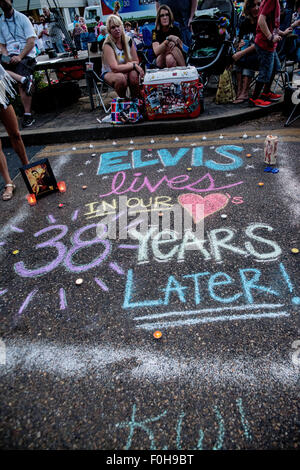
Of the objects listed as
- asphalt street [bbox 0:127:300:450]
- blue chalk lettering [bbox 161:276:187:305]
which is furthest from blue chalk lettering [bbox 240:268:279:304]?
blue chalk lettering [bbox 161:276:187:305]

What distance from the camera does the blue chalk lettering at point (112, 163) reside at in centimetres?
386

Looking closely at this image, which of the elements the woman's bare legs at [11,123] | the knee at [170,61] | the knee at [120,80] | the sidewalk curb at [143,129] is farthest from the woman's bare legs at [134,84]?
the woman's bare legs at [11,123]

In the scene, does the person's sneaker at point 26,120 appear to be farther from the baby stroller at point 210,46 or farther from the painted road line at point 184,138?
the baby stroller at point 210,46

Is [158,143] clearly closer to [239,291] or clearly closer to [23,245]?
[23,245]

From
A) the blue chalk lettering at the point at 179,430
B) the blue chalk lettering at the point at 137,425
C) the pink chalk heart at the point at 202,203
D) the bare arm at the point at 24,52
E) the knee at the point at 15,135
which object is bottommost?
the blue chalk lettering at the point at 179,430

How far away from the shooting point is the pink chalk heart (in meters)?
2.79

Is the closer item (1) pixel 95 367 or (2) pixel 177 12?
(1) pixel 95 367

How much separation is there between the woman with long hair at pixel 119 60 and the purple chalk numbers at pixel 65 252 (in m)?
3.40

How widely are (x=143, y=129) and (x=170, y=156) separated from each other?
1.14 m

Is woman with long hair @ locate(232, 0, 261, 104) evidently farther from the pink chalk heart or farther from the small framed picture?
the small framed picture

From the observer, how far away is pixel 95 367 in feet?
5.44
